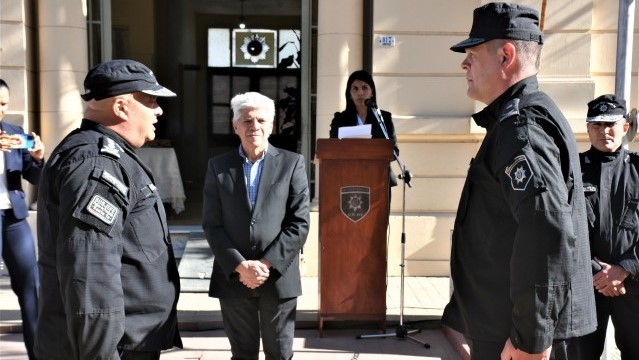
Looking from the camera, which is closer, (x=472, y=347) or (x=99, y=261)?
(x=99, y=261)

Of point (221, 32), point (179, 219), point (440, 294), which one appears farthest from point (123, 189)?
point (221, 32)

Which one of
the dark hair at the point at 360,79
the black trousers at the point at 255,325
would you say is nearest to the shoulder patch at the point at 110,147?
the black trousers at the point at 255,325

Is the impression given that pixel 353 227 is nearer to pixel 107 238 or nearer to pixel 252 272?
pixel 252 272

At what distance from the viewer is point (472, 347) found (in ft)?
8.09

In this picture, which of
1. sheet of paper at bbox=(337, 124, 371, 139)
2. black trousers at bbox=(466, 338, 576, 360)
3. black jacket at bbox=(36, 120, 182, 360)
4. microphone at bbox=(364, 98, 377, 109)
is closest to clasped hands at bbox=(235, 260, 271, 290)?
black jacket at bbox=(36, 120, 182, 360)

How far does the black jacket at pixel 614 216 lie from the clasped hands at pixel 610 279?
0.18ft

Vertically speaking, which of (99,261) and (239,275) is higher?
(99,261)

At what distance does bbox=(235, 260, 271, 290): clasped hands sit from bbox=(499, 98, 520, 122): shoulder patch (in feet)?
6.08

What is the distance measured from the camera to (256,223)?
3809 millimetres

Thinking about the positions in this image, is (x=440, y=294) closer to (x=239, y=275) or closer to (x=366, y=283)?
(x=366, y=283)

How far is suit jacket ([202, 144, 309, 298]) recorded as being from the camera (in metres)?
3.79

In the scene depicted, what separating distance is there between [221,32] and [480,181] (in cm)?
1118

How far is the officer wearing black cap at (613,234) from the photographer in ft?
12.1

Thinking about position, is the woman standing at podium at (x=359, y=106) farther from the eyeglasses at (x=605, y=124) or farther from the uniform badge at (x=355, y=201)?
the eyeglasses at (x=605, y=124)
